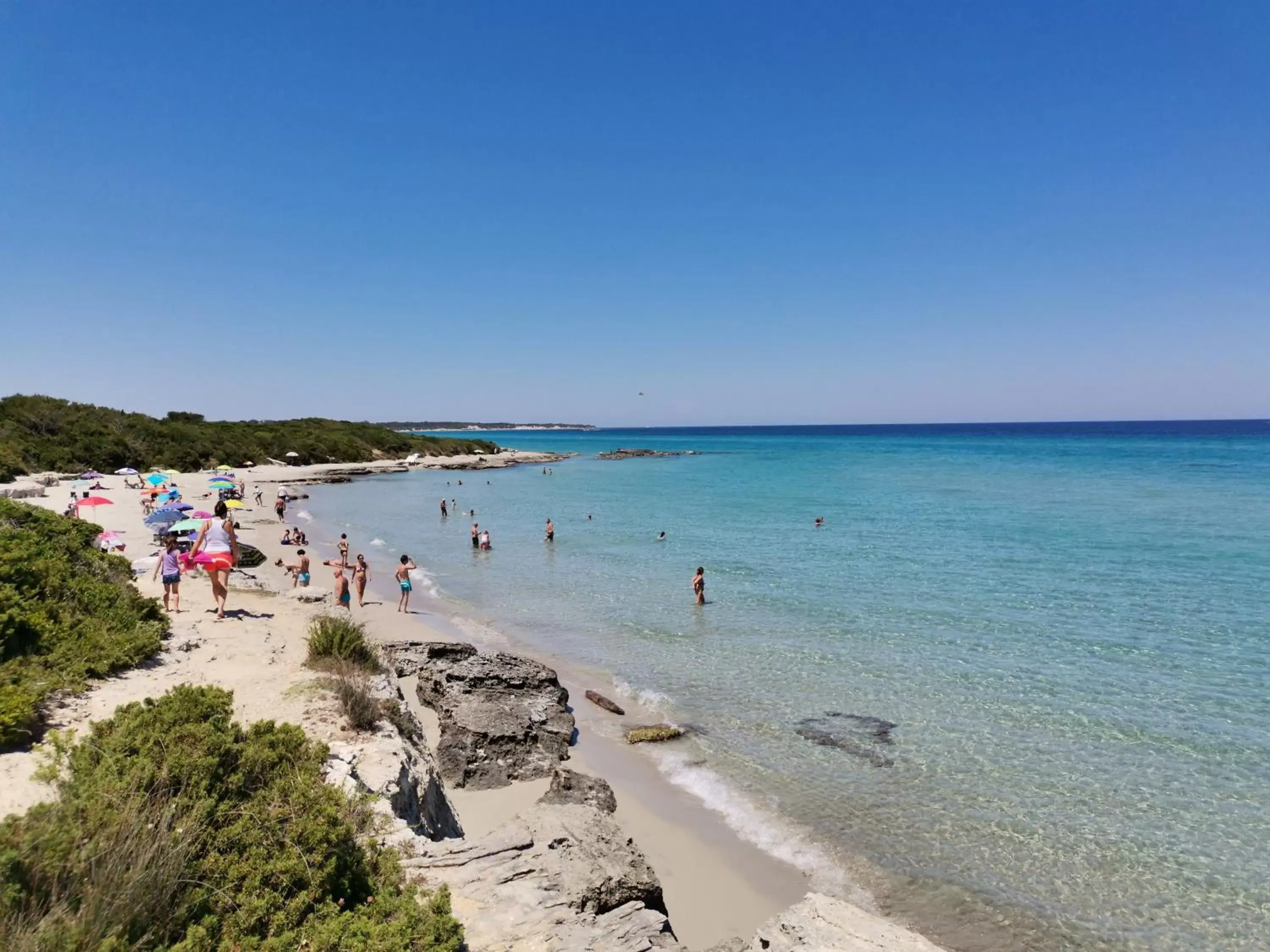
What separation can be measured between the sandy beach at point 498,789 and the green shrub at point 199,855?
2.57ft

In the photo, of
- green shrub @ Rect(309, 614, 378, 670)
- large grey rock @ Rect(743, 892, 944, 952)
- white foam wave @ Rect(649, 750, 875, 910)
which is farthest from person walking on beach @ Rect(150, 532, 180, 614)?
large grey rock @ Rect(743, 892, 944, 952)

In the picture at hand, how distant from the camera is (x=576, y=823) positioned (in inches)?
254

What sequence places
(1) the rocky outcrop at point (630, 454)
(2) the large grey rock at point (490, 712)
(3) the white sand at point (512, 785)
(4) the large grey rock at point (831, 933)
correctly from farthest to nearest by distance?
(1) the rocky outcrop at point (630, 454)
(2) the large grey rock at point (490, 712)
(3) the white sand at point (512, 785)
(4) the large grey rock at point (831, 933)

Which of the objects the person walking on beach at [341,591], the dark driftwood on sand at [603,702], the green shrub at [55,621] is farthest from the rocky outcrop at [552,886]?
the person walking on beach at [341,591]

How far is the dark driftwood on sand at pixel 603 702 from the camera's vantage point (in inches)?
499

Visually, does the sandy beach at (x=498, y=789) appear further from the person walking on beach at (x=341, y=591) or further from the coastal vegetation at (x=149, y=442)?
the coastal vegetation at (x=149, y=442)

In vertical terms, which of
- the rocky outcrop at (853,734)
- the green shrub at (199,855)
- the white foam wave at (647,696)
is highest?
the green shrub at (199,855)

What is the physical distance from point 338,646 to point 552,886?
5736mm

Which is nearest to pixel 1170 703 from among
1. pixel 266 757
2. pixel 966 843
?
pixel 966 843

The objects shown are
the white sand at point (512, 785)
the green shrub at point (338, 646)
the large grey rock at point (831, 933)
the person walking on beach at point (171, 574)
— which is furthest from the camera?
the person walking on beach at point (171, 574)

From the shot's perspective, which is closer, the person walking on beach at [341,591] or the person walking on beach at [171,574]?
the person walking on beach at [171,574]

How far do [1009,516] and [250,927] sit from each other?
3941 centimetres

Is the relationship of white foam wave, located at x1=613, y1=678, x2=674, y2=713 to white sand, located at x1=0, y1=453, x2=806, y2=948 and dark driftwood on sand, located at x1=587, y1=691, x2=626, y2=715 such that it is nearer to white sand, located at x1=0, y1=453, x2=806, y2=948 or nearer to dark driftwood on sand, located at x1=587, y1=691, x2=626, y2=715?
white sand, located at x1=0, y1=453, x2=806, y2=948

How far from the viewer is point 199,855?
176 inches
